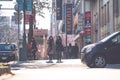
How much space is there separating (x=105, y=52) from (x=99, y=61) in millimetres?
524

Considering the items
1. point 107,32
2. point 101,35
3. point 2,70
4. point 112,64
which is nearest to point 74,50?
point 101,35

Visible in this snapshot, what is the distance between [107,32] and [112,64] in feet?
54.7

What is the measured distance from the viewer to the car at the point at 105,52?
894 inches

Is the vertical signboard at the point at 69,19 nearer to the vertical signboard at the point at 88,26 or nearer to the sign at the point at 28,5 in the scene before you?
the vertical signboard at the point at 88,26

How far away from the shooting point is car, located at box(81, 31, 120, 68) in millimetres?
22703

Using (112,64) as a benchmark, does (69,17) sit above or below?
above

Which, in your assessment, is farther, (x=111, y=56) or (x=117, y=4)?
(x=117, y=4)

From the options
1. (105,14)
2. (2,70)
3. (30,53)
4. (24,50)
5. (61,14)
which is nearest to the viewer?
(2,70)

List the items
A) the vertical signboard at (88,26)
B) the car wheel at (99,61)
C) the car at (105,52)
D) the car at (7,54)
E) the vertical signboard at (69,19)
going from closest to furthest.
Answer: the car at (105,52) → the car wheel at (99,61) → the car at (7,54) → the vertical signboard at (88,26) → the vertical signboard at (69,19)

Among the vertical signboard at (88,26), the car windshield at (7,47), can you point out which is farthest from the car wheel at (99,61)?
the vertical signboard at (88,26)

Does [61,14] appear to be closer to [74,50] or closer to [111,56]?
[74,50]

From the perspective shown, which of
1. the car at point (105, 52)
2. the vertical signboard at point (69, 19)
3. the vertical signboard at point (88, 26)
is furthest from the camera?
the vertical signboard at point (69, 19)

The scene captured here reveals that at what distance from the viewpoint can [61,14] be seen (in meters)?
88.5

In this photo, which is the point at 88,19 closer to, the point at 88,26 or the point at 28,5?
the point at 88,26
